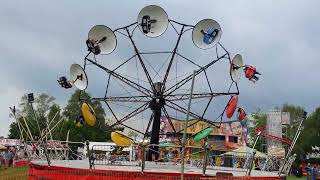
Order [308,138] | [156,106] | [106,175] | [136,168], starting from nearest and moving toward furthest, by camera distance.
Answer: [106,175], [136,168], [156,106], [308,138]

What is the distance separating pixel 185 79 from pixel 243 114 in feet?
12.3

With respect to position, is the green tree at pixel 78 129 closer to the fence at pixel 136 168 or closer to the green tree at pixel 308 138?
the green tree at pixel 308 138

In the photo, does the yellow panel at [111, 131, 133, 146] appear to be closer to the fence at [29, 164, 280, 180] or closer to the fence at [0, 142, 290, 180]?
the fence at [0, 142, 290, 180]

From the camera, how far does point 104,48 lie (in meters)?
24.3

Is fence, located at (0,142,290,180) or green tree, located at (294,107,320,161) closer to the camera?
fence, located at (0,142,290,180)

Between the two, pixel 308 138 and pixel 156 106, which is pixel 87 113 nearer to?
pixel 156 106

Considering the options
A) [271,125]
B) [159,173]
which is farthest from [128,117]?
[271,125]

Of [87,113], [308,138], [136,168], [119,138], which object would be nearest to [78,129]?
[308,138]

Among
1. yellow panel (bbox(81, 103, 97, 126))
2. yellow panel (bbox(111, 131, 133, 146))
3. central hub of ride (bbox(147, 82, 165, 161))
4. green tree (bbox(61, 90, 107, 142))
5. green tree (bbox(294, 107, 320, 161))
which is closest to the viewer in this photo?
yellow panel (bbox(111, 131, 133, 146))

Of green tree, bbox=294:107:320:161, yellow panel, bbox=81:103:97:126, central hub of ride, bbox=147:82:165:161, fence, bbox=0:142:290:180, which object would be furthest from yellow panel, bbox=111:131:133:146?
green tree, bbox=294:107:320:161

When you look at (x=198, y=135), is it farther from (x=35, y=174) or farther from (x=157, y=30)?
(x=35, y=174)

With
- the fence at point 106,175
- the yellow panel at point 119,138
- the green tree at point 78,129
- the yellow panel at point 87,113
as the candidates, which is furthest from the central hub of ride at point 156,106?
the green tree at point 78,129

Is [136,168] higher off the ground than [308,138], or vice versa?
[308,138]

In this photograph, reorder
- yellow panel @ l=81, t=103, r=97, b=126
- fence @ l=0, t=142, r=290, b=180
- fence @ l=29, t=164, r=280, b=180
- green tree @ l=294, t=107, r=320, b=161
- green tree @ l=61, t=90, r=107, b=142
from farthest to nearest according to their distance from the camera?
green tree @ l=61, t=90, r=107, b=142, green tree @ l=294, t=107, r=320, b=161, yellow panel @ l=81, t=103, r=97, b=126, fence @ l=0, t=142, r=290, b=180, fence @ l=29, t=164, r=280, b=180
